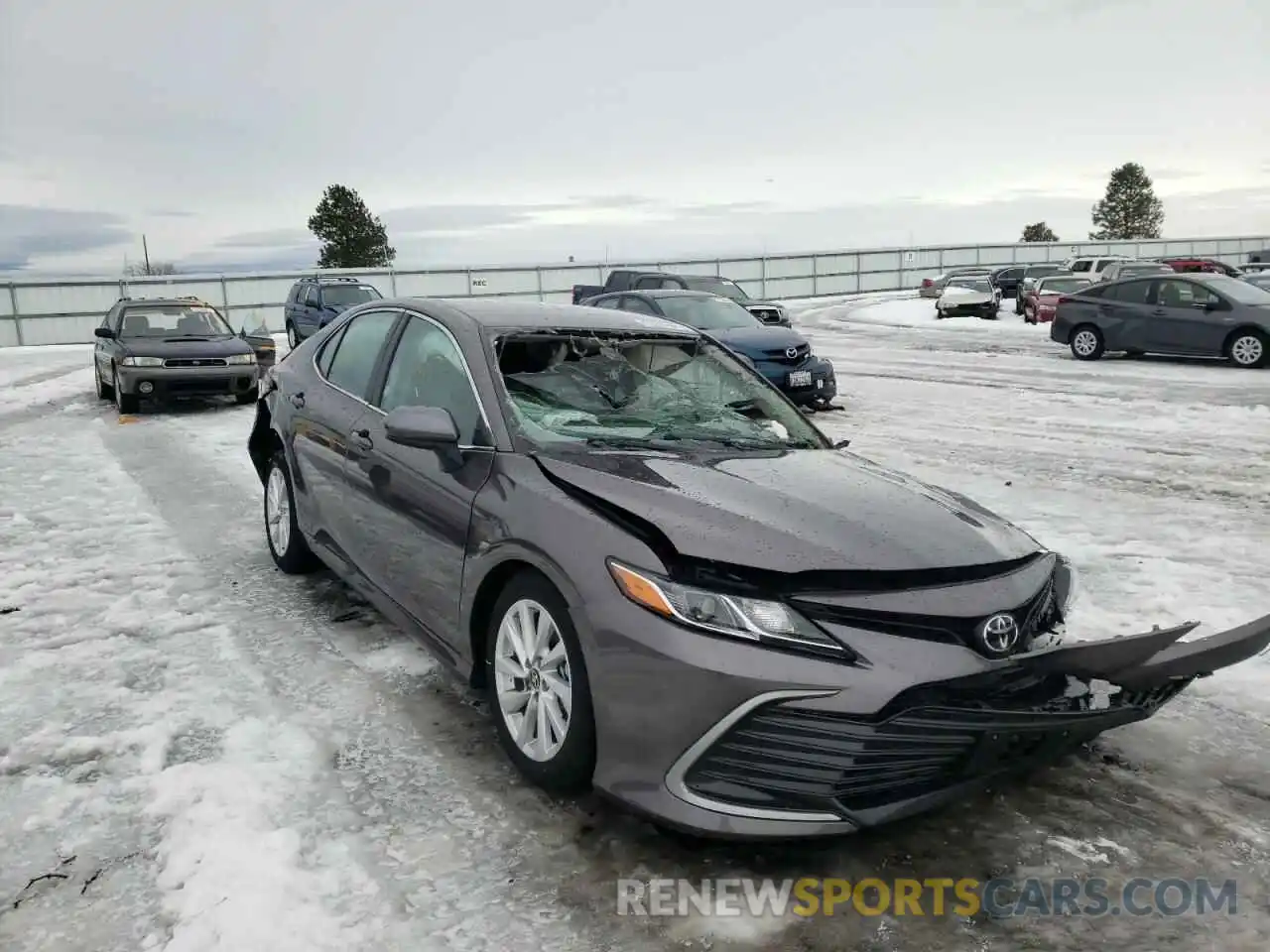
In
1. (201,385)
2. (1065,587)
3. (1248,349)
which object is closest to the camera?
(1065,587)

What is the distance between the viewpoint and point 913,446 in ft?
31.2

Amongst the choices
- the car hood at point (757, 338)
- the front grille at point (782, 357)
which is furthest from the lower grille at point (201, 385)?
the front grille at point (782, 357)

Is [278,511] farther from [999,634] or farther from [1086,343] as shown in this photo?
[1086,343]

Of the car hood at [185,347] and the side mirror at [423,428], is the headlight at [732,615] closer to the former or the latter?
the side mirror at [423,428]

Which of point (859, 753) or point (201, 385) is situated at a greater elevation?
point (201, 385)

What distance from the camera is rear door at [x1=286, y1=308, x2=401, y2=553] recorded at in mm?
4531

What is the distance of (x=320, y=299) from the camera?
71.4 feet

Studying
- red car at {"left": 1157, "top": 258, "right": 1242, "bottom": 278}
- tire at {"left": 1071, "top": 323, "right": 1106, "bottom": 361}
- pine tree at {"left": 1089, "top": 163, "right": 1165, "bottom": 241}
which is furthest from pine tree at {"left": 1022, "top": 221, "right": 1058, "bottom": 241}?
tire at {"left": 1071, "top": 323, "right": 1106, "bottom": 361}

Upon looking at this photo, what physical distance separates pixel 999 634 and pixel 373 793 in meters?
2.04

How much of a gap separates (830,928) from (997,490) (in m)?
5.61

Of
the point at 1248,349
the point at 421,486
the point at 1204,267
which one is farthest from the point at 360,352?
the point at 1204,267

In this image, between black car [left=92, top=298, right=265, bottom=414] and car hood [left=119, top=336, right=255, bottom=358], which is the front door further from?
car hood [left=119, top=336, right=255, bottom=358]

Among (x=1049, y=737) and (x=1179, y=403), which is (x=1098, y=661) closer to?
(x=1049, y=737)

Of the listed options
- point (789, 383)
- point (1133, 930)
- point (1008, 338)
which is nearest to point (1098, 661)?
point (1133, 930)
